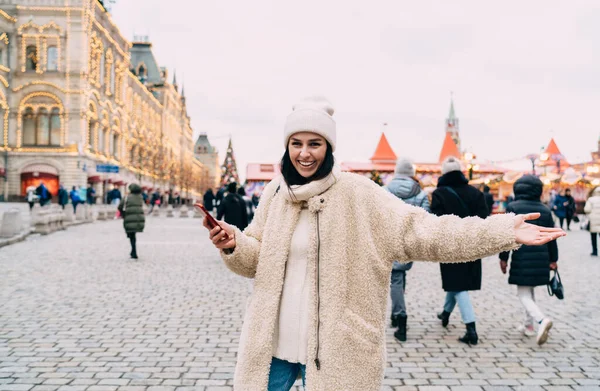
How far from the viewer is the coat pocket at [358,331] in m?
2.32

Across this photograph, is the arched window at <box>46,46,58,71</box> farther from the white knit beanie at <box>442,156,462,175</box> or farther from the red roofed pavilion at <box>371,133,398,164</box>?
the white knit beanie at <box>442,156,462,175</box>

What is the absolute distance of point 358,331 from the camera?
92.2 inches

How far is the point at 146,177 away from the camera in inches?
2662

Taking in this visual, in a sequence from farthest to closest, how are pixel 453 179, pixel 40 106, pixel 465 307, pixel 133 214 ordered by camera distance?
1. pixel 40 106
2. pixel 133 214
3. pixel 453 179
4. pixel 465 307

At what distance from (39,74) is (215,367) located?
46.2 metres

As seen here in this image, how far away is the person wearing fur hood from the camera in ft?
7.62

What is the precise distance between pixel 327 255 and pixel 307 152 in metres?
0.50

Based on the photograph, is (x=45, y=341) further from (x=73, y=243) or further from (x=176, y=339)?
(x=73, y=243)

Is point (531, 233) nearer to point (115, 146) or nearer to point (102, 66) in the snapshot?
point (102, 66)

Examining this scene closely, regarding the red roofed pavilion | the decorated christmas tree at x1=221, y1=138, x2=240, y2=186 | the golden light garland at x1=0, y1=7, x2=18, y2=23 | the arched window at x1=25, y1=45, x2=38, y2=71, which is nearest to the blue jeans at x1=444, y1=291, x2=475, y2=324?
the red roofed pavilion

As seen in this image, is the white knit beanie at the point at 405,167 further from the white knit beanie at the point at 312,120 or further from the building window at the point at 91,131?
the building window at the point at 91,131

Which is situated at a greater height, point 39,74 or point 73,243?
point 39,74

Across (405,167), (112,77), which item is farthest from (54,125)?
(405,167)

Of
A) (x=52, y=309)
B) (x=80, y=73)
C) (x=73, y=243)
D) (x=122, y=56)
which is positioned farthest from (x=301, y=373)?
(x=122, y=56)
